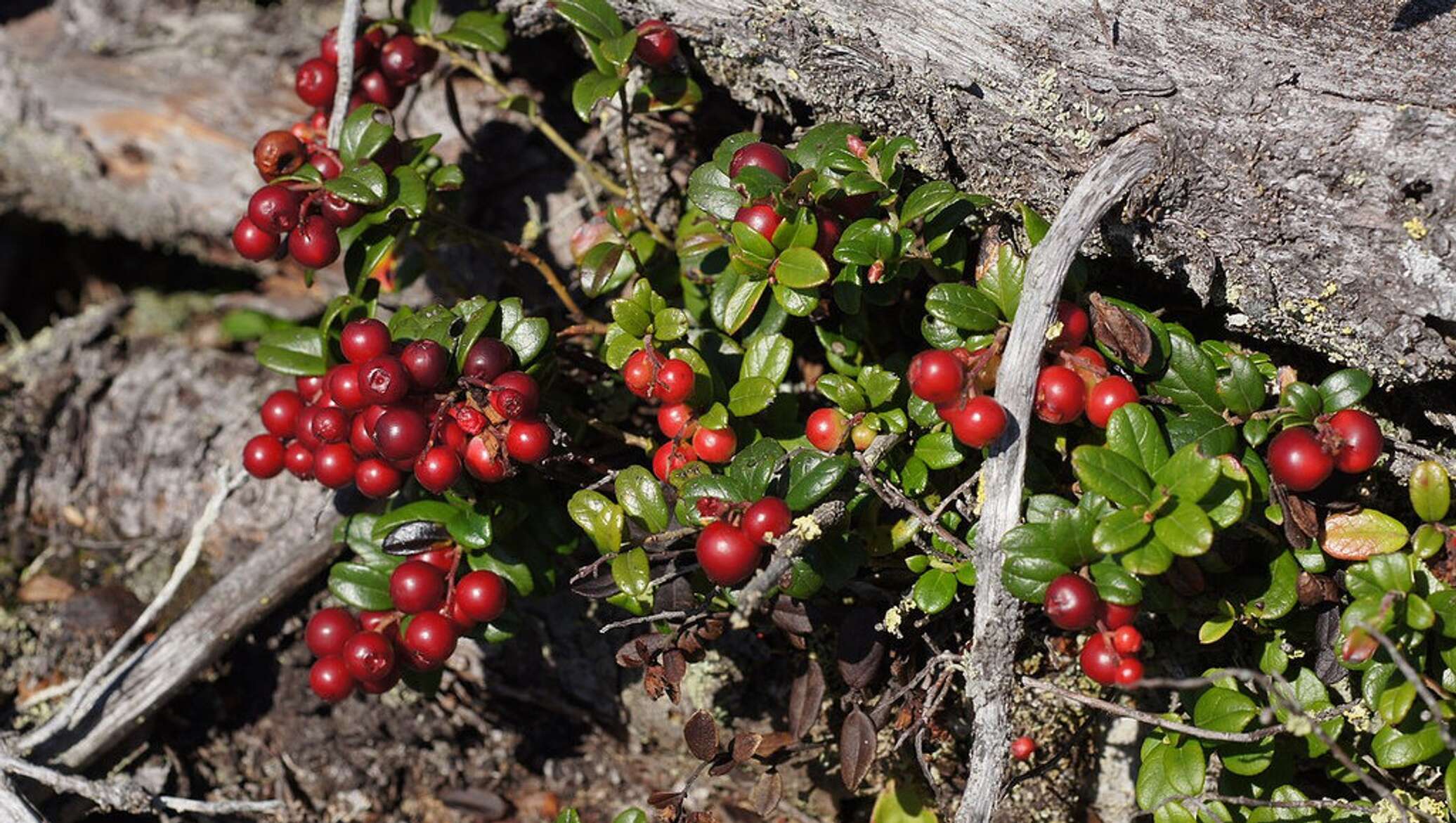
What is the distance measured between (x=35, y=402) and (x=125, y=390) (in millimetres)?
342

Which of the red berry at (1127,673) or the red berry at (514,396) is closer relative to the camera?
the red berry at (1127,673)

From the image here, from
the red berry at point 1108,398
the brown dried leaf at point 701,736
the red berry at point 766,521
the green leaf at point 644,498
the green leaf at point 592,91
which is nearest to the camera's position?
the red berry at point 766,521

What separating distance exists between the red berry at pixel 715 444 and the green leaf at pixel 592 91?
0.92m

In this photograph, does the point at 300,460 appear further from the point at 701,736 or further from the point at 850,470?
the point at 850,470

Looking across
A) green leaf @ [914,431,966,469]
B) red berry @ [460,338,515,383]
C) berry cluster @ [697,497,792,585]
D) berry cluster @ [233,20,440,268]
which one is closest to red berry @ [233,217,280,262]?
berry cluster @ [233,20,440,268]

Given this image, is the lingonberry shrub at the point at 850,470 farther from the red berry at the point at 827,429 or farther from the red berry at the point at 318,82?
the red berry at the point at 318,82

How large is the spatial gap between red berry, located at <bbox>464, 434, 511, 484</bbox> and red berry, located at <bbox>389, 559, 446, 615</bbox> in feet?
1.15

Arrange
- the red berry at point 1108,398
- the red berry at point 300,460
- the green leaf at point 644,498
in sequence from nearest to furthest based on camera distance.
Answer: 1. the red berry at point 1108,398
2. the green leaf at point 644,498
3. the red berry at point 300,460

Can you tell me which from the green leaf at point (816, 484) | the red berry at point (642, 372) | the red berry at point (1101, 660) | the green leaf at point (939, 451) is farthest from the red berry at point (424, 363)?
the red berry at point (1101, 660)

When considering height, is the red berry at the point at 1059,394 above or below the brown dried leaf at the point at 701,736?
above

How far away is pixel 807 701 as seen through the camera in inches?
125

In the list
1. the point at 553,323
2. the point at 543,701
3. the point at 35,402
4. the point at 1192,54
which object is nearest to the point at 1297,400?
the point at 1192,54

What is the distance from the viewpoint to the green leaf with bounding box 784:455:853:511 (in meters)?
2.67

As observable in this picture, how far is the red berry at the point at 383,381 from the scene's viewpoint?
2.69 metres
